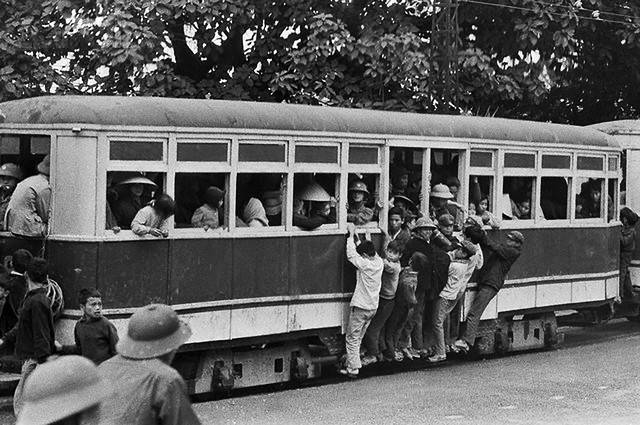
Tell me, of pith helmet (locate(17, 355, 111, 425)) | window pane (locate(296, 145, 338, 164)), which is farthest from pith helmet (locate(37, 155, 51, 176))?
pith helmet (locate(17, 355, 111, 425))

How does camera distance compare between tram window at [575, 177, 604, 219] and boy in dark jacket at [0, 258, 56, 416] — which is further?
tram window at [575, 177, 604, 219]

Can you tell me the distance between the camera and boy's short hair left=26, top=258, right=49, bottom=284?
10359 millimetres

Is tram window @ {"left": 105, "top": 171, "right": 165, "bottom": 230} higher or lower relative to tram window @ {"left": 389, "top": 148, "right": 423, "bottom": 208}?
lower

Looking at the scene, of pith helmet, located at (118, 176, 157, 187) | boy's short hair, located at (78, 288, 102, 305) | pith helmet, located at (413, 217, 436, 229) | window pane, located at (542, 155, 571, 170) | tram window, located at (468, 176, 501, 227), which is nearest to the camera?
boy's short hair, located at (78, 288, 102, 305)

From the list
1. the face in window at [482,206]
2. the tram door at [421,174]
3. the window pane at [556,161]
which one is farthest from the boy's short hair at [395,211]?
the window pane at [556,161]

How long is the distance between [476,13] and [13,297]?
12308mm

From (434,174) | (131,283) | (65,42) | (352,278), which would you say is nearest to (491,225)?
(434,174)

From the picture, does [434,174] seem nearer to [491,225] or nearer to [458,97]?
[491,225]

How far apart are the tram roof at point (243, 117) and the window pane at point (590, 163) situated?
3.24 ft

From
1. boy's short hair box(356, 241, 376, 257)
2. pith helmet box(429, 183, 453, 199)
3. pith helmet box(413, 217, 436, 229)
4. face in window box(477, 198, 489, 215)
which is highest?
pith helmet box(429, 183, 453, 199)

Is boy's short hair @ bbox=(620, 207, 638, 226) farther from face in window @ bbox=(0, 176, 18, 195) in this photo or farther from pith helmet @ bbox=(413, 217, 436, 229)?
face in window @ bbox=(0, 176, 18, 195)

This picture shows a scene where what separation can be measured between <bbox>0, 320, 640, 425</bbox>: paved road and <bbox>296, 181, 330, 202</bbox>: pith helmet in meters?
1.76

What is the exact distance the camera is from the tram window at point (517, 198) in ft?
51.2

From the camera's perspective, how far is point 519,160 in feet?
51.5
